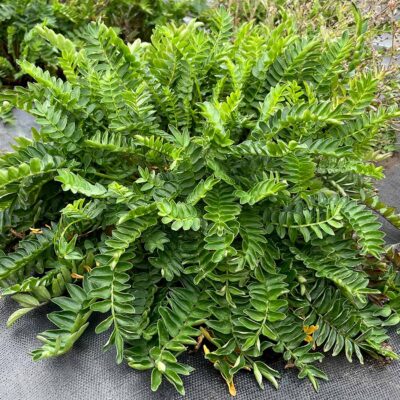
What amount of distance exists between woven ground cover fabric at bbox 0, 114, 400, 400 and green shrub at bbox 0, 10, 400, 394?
0.15ft

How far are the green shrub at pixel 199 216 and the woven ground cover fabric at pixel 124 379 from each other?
0.04 meters

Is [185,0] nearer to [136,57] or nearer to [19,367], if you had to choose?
[136,57]

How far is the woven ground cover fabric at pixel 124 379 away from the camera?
4.09ft

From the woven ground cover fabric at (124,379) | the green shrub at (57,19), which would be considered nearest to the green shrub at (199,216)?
the woven ground cover fabric at (124,379)

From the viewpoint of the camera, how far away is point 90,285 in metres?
1.30

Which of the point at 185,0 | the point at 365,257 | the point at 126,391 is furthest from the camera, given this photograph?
the point at 185,0

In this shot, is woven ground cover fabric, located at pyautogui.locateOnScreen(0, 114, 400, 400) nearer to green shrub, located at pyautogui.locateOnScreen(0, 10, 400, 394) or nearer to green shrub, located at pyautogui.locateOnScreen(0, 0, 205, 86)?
green shrub, located at pyautogui.locateOnScreen(0, 10, 400, 394)

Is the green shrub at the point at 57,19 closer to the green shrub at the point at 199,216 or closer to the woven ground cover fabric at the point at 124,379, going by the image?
the green shrub at the point at 199,216

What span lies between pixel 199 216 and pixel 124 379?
51cm

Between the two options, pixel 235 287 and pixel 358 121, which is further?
pixel 358 121

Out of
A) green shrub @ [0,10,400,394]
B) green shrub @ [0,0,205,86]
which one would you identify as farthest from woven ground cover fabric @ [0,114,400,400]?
green shrub @ [0,0,205,86]

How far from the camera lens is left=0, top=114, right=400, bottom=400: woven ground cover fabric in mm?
1245

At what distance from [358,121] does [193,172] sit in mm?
584

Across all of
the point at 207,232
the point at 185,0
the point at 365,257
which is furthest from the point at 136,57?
the point at 185,0
